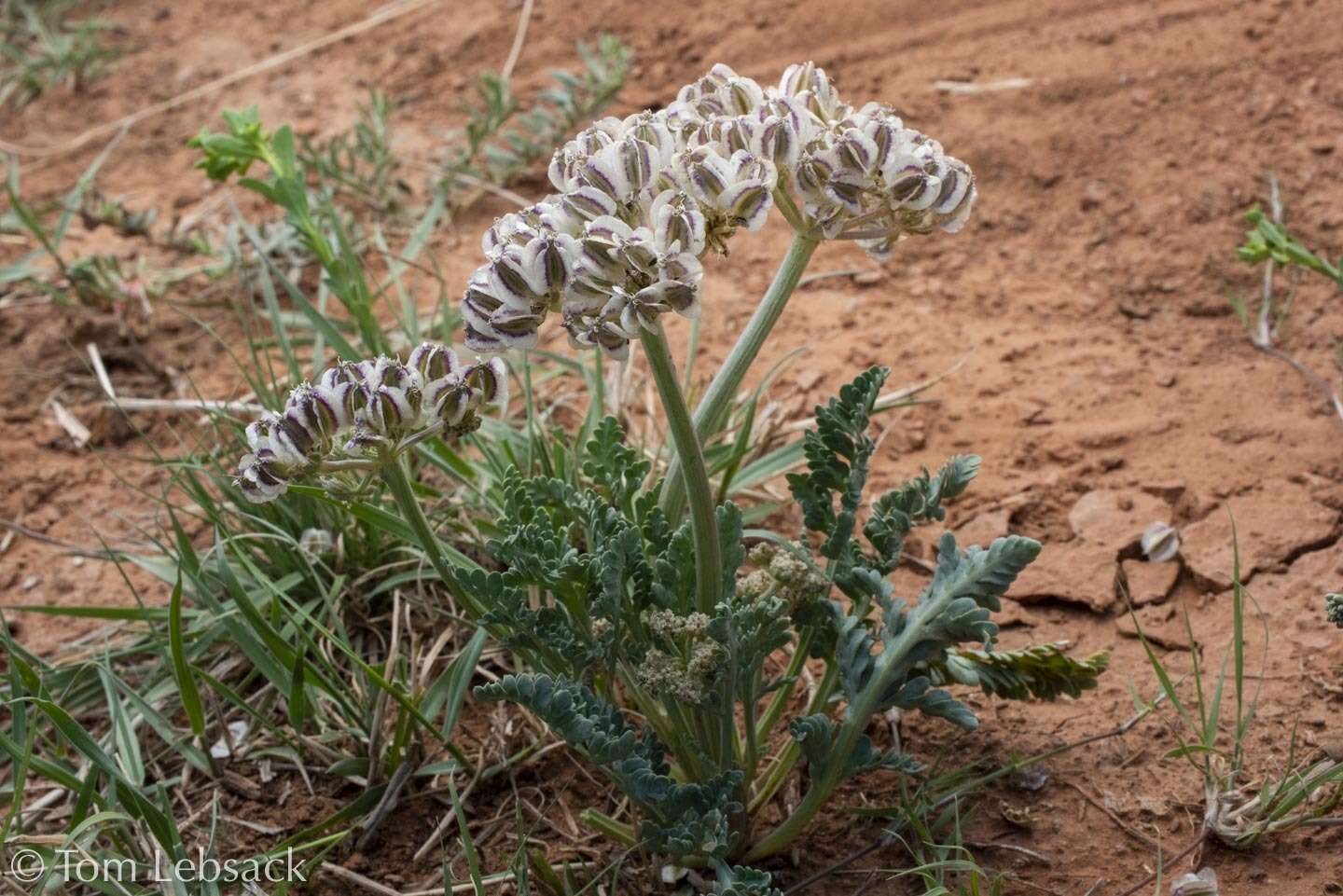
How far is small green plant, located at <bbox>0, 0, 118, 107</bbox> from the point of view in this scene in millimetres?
4938

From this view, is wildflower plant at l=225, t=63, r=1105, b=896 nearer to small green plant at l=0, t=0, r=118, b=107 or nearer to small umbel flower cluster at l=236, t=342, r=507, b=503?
small umbel flower cluster at l=236, t=342, r=507, b=503

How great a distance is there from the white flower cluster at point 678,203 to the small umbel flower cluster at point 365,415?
0.42 feet

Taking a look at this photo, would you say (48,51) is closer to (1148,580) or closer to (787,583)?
(787,583)

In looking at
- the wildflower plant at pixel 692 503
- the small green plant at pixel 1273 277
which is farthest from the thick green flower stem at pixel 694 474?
the small green plant at pixel 1273 277

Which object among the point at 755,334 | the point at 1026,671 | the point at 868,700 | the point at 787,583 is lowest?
the point at 1026,671

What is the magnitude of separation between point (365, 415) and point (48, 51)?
4106 millimetres

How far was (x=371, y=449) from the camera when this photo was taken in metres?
1.74

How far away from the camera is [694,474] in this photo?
1.74 metres

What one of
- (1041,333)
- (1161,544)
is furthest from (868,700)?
(1041,333)

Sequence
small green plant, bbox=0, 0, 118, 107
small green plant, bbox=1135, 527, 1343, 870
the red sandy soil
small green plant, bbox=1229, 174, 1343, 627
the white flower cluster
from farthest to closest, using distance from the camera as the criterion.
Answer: small green plant, bbox=0, 0, 118, 107 → small green plant, bbox=1229, 174, 1343, 627 → the red sandy soil → small green plant, bbox=1135, 527, 1343, 870 → the white flower cluster

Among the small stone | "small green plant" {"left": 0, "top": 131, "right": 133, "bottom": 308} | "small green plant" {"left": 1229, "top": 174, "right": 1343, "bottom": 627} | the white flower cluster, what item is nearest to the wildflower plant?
the white flower cluster

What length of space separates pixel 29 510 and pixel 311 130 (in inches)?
64.7

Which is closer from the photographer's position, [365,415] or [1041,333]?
[365,415]

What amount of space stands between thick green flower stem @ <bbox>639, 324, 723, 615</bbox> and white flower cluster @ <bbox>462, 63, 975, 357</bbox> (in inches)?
1.7
